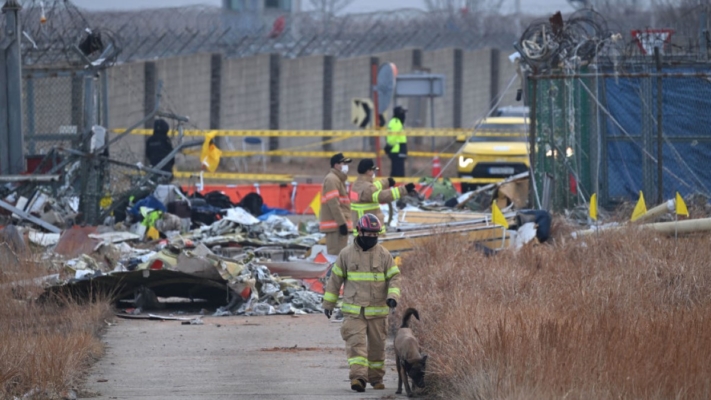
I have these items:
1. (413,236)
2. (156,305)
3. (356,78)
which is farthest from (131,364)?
(356,78)

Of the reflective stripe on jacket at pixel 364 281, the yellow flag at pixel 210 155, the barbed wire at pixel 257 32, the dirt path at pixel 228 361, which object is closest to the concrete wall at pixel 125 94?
the barbed wire at pixel 257 32

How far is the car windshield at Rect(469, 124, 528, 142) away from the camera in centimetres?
2508

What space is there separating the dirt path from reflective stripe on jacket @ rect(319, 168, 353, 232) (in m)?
1.61

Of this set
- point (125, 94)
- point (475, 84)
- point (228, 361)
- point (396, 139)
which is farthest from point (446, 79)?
point (228, 361)

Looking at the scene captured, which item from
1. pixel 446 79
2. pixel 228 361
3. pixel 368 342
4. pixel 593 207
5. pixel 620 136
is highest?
pixel 446 79

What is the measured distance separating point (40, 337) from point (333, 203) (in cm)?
537

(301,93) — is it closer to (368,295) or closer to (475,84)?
(475,84)

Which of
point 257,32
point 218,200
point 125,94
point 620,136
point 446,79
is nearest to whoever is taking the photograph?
point 620,136

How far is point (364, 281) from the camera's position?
8.63 meters

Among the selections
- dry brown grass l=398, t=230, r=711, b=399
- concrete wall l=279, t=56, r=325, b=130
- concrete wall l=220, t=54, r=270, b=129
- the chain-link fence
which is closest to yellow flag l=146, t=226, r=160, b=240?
dry brown grass l=398, t=230, r=711, b=399

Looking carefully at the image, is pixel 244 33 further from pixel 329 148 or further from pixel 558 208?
pixel 558 208

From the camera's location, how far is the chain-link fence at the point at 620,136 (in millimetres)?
16391

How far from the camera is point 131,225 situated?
17672 mm

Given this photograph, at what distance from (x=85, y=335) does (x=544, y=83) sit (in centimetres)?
986
